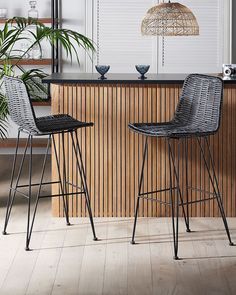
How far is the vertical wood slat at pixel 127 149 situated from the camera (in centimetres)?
529

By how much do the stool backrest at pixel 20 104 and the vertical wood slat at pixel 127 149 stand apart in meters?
0.46

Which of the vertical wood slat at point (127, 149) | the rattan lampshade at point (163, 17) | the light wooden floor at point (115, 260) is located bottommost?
the light wooden floor at point (115, 260)

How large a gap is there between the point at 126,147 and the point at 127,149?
16mm

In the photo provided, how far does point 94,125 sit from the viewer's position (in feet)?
17.5

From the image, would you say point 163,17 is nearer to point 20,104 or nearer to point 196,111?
point 196,111

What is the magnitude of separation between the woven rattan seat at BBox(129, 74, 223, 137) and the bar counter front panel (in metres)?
0.17

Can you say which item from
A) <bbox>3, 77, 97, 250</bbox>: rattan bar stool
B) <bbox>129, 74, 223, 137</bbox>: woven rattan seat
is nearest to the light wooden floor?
<bbox>3, 77, 97, 250</bbox>: rattan bar stool

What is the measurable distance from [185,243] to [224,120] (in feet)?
3.26

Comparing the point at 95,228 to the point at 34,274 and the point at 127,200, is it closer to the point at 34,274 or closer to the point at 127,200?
the point at 127,200

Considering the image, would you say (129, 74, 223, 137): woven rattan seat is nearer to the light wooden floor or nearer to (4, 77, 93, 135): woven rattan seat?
(4, 77, 93, 135): woven rattan seat

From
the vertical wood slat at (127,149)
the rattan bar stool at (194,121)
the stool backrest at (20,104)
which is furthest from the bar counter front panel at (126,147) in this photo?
the stool backrest at (20,104)

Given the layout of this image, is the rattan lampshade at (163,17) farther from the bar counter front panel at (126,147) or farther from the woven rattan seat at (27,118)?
the woven rattan seat at (27,118)

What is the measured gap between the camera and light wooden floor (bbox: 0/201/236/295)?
400 cm

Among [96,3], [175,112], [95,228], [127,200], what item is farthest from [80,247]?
[96,3]
